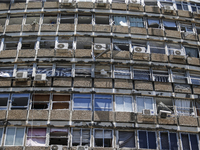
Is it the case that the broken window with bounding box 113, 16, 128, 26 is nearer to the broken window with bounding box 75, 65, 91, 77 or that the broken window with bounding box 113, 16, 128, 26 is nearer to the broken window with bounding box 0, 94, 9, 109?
the broken window with bounding box 75, 65, 91, 77

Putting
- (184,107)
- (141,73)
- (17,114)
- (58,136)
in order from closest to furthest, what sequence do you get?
(58,136) < (17,114) < (184,107) < (141,73)

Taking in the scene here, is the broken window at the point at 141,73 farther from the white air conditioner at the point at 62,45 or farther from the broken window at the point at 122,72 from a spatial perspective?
the white air conditioner at the point at 62,45

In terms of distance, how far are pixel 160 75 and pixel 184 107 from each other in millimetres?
3031

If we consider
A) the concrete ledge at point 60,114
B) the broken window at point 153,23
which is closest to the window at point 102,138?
the concrete ledge at point 60,114

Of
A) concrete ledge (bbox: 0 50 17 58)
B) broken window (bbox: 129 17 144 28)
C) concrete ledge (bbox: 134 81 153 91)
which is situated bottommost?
concrete ledge (bbox: 134 81 153 91)

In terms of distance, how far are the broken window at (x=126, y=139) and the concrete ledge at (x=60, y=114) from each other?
386 centimetres

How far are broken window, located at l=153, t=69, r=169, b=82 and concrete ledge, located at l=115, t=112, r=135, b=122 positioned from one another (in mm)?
3828

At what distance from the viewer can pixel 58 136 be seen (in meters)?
18.0

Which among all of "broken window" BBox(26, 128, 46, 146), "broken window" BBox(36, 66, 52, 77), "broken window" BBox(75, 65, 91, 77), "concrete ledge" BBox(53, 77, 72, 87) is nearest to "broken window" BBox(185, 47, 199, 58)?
"broken window" BBox(75, 65, 91, 77)

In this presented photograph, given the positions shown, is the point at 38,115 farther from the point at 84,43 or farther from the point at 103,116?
the point at 84,43

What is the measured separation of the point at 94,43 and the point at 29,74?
18.6 feet

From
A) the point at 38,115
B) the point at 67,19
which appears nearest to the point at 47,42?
the point at 67,19

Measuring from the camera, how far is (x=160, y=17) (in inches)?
908

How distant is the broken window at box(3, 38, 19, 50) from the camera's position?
2169 cm
